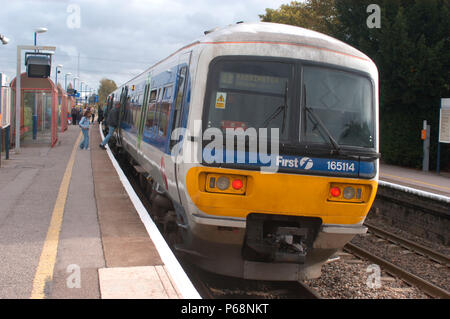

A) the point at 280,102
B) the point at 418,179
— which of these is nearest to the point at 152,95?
the point at 280,102

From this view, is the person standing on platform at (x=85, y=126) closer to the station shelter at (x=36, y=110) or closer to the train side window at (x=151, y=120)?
the station shelter at (x=36, y=110)

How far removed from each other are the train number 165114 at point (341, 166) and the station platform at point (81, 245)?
6.39ft

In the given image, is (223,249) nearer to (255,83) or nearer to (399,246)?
(255,83)

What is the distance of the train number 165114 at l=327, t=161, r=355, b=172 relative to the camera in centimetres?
567

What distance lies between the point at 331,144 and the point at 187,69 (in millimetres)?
1977

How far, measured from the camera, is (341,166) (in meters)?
5.71

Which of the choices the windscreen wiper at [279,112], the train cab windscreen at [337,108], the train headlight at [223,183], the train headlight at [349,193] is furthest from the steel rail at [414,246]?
the train headlight at [223,183]

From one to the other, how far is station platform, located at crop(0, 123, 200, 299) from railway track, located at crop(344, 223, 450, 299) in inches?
146

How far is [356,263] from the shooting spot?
8.23 m

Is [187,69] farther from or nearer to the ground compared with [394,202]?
farther from the ground

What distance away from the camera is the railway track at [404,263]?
7.07 metres

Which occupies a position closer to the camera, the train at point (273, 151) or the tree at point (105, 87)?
the train at point (273, 151)
